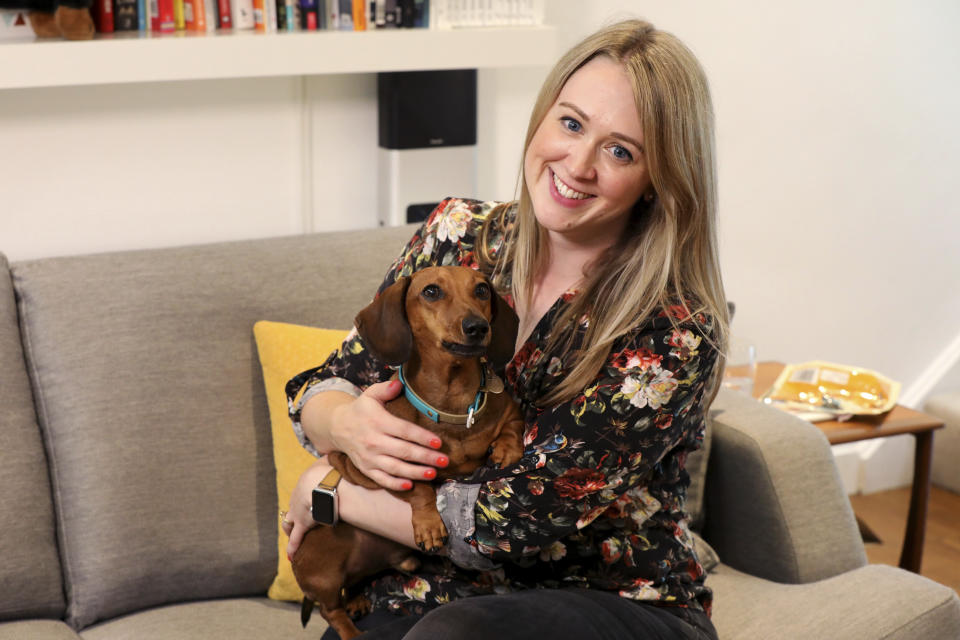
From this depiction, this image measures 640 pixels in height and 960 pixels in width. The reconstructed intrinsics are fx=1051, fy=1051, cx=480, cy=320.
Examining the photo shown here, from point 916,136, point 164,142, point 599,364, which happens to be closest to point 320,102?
→ point 164,142

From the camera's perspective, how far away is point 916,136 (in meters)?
3.29

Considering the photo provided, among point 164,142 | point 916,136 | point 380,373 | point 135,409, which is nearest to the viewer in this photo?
point 380,373

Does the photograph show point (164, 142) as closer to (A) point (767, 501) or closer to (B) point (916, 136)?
(A) point (767, 501)

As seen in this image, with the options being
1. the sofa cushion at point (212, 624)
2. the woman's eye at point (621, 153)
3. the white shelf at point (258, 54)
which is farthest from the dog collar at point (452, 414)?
the white shelf at point (258, 54)

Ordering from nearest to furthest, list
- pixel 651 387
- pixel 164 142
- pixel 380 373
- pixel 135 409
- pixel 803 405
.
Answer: pixel 651 387 < pixel 380 373 < pixel 135 409 < pixel 164 142 < pixel 803 405

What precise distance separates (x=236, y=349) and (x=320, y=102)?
0.69 m

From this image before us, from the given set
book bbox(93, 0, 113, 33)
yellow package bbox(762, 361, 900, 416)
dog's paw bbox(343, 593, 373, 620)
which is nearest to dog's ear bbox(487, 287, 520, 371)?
dog's paw bbox(343, 593, 373, 620)

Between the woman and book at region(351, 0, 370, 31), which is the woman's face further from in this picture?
book at region(351, 0, 370, 31)

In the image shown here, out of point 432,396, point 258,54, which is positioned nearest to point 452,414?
point 432,396

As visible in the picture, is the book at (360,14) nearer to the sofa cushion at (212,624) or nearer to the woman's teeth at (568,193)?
the woman's teeth at (568,193)

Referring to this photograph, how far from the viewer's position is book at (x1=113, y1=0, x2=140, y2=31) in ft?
7.09

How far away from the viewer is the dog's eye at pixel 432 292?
147 centimetres

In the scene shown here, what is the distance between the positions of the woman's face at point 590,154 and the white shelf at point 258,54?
777 millimetres

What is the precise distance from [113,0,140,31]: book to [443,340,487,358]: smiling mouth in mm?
1197
